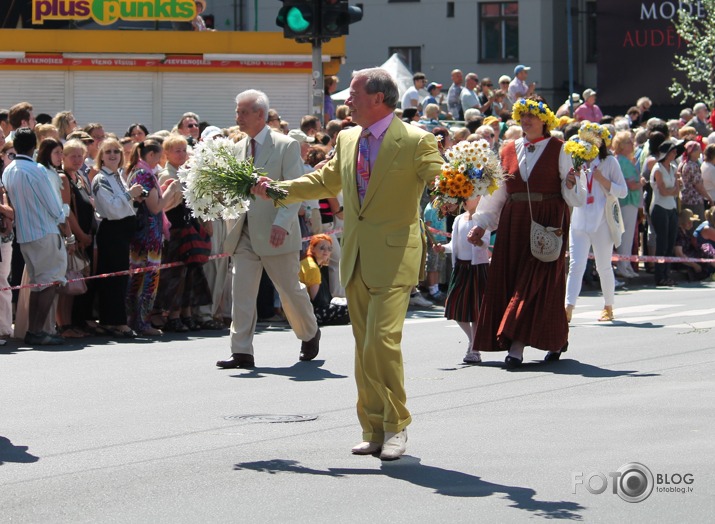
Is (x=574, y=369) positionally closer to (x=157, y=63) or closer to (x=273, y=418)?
(x=273, y=418)

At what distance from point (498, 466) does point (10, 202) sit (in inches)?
287

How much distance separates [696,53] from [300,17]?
88.4ft

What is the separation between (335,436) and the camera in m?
9.05

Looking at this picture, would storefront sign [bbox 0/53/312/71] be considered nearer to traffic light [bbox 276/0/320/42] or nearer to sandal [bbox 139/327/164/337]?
traffic light [bbox 276/0/320/42]

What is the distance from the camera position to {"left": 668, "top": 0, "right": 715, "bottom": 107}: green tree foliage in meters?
41.5

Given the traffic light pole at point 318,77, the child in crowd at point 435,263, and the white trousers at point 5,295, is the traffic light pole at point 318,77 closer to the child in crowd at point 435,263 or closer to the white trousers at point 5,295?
the child in crowd at point 435,263

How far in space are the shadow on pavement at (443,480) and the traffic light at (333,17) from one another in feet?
30.7

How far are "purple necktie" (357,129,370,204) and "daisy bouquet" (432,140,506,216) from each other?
0.40 m

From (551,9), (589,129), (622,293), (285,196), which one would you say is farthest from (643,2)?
(285,196)

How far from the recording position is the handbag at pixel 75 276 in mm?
14266

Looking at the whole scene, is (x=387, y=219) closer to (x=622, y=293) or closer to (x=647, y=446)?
(x=647, y=446)

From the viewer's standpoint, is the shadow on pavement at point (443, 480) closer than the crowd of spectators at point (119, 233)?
Yes

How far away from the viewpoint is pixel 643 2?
44.3m

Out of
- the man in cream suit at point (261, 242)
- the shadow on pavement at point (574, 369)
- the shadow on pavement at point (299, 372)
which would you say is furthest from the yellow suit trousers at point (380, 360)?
the shadow on pavement at point (574, 369)
